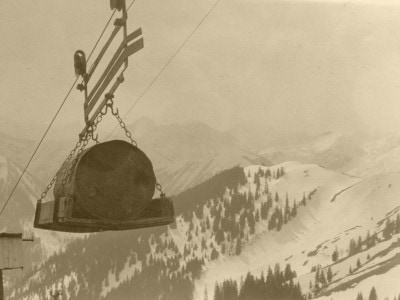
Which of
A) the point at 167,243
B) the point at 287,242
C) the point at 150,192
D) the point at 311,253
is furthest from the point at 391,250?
the point at 150,192

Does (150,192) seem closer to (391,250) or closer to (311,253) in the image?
(391,250)

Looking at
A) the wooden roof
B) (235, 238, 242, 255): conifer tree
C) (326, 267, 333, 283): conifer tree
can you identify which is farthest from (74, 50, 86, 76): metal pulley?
(235, 238, 242, 255): conifer tree

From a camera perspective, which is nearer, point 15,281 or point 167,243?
point 167,243

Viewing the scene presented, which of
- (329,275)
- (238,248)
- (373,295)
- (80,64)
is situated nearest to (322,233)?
(238,248)

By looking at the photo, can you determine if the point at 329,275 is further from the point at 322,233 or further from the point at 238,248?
the point at 322,233

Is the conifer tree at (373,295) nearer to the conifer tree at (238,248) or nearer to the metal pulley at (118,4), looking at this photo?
the conifer tree at (238,248)

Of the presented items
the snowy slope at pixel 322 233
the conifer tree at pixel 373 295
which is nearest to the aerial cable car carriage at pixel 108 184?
the conifer tree at pixel 373 295

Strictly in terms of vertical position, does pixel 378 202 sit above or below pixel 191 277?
above
